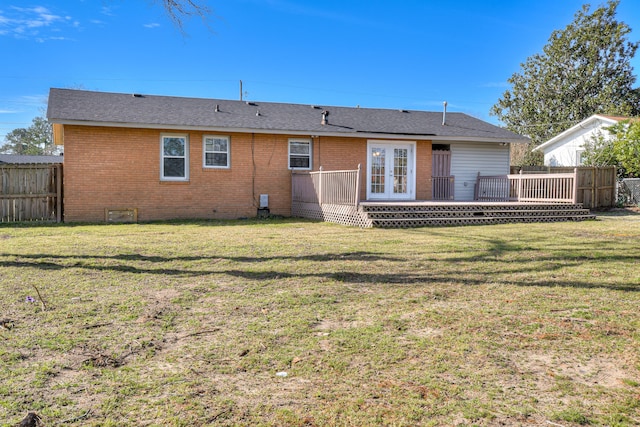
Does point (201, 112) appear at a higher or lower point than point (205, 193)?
higher

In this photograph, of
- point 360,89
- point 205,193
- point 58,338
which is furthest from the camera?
point 360,89

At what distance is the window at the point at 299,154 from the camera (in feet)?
53.8

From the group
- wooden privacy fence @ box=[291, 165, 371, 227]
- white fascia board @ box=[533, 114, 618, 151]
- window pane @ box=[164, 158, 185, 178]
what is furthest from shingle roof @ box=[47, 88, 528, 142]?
white fascia board @ box=[533, 114, 618, 151]

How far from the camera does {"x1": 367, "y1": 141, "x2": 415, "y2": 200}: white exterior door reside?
56.7 ft

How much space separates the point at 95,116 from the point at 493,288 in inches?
495

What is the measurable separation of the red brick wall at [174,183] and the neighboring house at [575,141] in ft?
54.2

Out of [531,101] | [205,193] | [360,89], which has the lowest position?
[205,193]

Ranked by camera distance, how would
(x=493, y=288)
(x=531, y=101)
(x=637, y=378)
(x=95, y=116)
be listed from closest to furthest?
(x=637, y=378) < (x=493, y=288) < (x=95, y=116) < (x=531, y=101)

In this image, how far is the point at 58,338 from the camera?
3543 millimetres

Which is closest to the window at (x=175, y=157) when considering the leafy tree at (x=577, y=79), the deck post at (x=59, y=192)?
the deck post at (x=59, y=192)

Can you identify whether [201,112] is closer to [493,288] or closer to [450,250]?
[450,250]

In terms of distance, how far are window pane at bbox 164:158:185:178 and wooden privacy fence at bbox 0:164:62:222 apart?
294cm

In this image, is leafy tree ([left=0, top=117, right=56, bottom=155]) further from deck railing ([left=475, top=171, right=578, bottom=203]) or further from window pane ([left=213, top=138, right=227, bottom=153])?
deck railing ([left=475, top=171, right=578, bottom=203])

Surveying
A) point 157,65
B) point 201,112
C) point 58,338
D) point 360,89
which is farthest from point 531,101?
point 58,338
